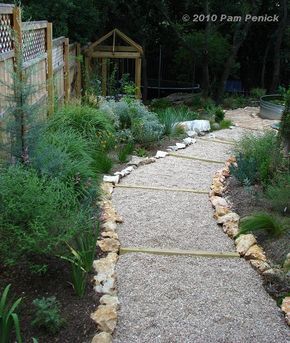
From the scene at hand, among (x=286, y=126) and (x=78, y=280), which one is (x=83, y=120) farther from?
(x=78, y=280)

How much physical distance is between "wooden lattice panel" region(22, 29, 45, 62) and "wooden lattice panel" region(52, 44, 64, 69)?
2.56 feet

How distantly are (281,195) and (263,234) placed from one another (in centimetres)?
46

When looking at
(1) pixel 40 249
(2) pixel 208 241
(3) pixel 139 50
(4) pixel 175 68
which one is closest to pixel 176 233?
(2) pixel 208 241

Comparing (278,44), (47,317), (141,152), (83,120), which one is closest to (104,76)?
(141,152)

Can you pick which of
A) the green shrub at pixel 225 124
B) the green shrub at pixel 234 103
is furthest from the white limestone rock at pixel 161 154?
the green shrub at pixel 234 103

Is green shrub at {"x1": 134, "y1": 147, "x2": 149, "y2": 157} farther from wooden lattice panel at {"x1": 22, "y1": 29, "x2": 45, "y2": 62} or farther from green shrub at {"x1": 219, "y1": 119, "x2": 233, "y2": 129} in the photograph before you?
green shrub at {"x1": 219, "y1": 119, "x2": 233, "y2": 129}

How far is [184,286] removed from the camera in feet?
10.9

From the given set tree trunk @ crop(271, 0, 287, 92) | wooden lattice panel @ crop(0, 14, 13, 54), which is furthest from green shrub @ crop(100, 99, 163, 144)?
tree trunk @ crop(271, 0, 287, 92)

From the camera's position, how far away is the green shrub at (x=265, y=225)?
4016mm

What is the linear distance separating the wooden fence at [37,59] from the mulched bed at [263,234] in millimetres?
2283

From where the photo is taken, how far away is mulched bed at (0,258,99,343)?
2715 mm

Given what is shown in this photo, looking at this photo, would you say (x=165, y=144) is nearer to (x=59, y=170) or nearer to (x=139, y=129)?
(x=139, y=129)

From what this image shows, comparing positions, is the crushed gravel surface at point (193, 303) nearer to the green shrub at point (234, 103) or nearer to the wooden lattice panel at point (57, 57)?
the wooden lattice panel at point (57, 57)

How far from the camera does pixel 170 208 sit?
15.9 feet
